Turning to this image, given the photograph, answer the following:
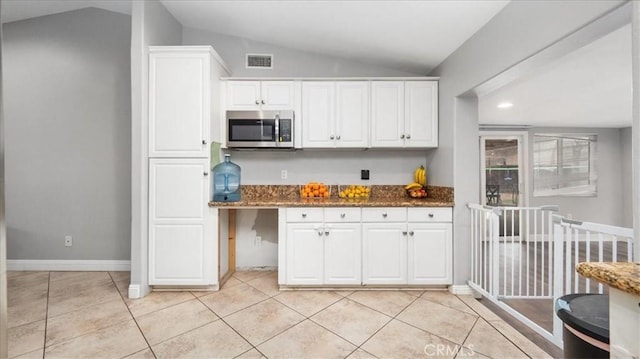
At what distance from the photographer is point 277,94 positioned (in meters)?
3.05

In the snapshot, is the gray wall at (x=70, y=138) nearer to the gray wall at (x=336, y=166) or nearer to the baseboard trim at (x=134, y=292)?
the baseboard trim at (x=134, y=292)

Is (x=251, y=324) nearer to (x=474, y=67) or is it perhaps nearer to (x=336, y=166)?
(x=336, y=166)

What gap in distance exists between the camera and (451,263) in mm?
Result: 2740

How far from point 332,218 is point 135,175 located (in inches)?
75.4

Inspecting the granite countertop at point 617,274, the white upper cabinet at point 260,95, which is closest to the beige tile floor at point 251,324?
the granite countertop at point 617,274

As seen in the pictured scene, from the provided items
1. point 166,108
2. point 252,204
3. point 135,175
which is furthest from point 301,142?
point 135,175

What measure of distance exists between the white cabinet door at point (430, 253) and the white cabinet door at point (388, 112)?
3.15 feet

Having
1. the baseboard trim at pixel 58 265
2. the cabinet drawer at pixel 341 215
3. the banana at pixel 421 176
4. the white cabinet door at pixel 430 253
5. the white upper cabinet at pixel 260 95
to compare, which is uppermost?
the white upper cabinet at pixel 260 95

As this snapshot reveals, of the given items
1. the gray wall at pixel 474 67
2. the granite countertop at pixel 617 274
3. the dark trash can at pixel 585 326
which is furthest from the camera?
the gray wall at pixel 474 67

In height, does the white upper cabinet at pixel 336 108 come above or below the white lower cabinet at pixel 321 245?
above

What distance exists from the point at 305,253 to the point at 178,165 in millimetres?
1505

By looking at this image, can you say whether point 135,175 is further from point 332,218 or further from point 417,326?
point 417,326

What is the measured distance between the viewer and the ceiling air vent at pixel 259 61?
334 cm

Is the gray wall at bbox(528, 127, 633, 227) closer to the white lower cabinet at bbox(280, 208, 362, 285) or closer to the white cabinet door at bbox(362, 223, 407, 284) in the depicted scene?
the white cabinet door at bbox(362, 223, 407, 284)
